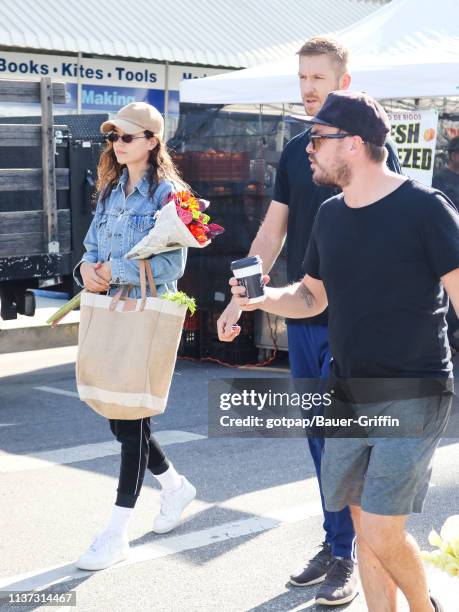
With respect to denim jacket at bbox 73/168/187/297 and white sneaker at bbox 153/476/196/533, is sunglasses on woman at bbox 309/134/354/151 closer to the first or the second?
denim jacket at bbox 73/168/187/297

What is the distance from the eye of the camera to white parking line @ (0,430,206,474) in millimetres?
6160

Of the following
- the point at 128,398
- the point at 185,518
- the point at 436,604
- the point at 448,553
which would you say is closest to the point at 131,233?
the point at 128,398

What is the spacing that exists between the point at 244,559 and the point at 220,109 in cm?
620

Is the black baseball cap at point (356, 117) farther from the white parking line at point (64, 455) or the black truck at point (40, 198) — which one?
the black truck at point (40, 198)

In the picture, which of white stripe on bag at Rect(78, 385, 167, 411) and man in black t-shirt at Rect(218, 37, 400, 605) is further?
white stripe on bag at Rect(78, 385, 167, 411)

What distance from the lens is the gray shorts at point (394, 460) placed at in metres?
3.18

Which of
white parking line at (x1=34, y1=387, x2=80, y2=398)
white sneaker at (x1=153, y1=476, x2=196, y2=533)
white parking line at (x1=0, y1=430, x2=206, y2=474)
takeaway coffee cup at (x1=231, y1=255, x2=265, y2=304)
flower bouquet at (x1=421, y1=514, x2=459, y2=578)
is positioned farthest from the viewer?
white parking line at (x1=34, y1=387, x2=80, y2=398)

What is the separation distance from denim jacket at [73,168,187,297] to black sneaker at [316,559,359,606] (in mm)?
1302

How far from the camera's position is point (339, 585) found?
4.09 meters

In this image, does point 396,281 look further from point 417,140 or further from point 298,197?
point 417,140

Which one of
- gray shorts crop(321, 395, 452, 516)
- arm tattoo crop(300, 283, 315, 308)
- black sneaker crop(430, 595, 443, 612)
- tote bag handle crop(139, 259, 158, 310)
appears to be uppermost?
arm tattoo crop(300, 283, 315, 308)

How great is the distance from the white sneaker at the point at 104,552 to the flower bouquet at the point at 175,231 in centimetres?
101

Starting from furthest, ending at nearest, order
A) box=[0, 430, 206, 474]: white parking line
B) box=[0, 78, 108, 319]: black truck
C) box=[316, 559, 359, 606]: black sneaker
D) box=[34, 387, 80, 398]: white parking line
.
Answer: box=[34, 387, 80, 398]: white parking line → box=[0, 78, 108, 319]: black truck → box=[0, 430, 206, 474]: white parking line → box=[316, 559, 359, 606]: black sneaker

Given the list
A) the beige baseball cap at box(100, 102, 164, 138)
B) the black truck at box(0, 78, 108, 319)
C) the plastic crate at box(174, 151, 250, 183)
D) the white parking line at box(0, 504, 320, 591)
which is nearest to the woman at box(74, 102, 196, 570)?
the beige baseball cap at box(100, 102, 164, 138)
